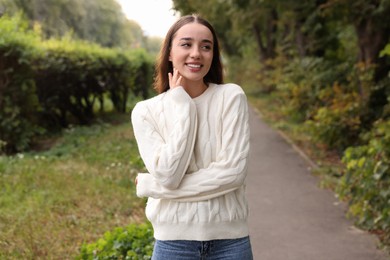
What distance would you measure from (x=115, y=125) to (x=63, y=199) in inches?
343

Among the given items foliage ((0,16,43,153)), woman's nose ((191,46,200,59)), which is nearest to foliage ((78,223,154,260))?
woman's nose ((191,46,200,59))

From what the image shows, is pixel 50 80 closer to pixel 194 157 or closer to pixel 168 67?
pixel 168 67

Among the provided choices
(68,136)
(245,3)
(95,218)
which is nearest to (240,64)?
(245,3)

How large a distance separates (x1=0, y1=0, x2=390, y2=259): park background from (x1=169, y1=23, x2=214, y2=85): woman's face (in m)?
2.44

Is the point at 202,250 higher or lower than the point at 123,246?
higher

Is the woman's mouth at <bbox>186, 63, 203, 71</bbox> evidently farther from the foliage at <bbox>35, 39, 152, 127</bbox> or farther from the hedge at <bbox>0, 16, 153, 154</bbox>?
the foliage at <bbox>35, 39, 152, 127</bbox>

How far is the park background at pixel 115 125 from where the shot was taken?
526 cm

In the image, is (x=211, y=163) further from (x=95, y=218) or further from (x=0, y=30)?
(x=0, y=30)

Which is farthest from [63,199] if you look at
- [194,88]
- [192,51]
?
[192,51]

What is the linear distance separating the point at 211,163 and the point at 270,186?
582 centimetres

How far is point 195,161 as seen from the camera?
227 centimetres

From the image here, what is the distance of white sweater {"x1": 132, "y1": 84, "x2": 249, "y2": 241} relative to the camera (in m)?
2.16

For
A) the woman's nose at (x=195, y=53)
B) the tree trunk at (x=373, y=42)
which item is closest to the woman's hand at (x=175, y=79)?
the woman's nose at (x=195, y=53)

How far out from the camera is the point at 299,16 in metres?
13.3
